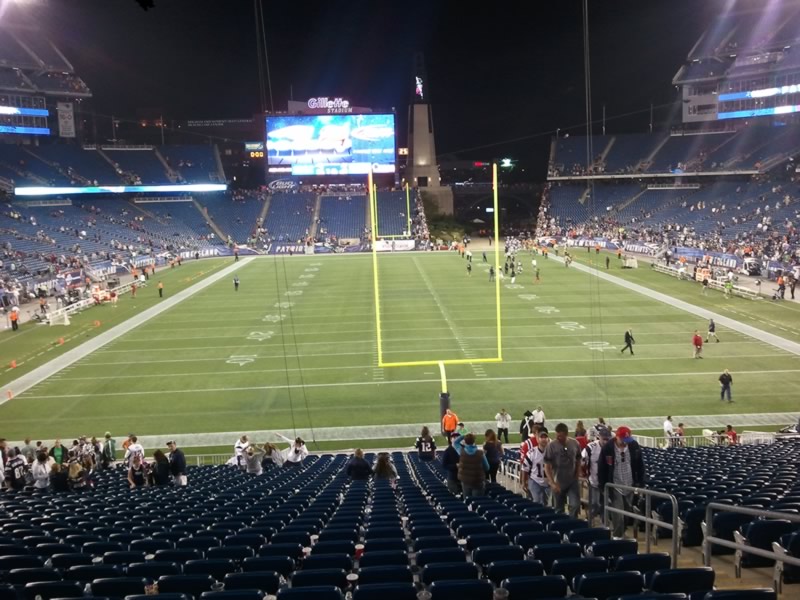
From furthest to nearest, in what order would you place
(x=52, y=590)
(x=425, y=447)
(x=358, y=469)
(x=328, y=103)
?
(x=328, y=103), (x=425, y=447), (x=358, y=469), (x=52, y=590)

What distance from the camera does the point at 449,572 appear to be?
4383 mm

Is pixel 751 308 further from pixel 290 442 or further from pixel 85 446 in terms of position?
pixel 85 446

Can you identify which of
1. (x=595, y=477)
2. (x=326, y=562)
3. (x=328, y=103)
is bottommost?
(x=595, y=477)

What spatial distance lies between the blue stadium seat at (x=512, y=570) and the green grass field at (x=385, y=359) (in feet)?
43.3

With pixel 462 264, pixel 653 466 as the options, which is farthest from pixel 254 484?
pixel 462 264

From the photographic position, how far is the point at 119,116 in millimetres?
77125

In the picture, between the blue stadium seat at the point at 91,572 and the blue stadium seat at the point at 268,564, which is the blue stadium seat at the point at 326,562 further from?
the blue stadium seat at the point at 91,572

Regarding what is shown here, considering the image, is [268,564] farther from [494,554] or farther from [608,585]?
[608,585]

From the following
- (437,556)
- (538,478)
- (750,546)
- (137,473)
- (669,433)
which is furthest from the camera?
(669,433)

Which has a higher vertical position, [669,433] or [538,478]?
[538,478]

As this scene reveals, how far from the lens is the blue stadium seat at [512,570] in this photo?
4355 mm

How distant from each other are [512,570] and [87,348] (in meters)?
25.7

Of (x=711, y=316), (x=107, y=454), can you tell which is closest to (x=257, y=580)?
(x=107, y=454)

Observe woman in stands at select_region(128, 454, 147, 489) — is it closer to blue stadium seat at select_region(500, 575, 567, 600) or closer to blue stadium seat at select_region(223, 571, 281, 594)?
blue stadium seat at select_region(223, 571, 281, 594)
